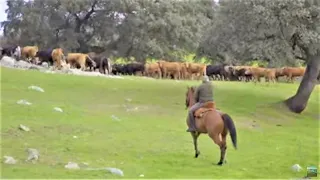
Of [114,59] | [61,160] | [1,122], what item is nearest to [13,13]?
[114,59]

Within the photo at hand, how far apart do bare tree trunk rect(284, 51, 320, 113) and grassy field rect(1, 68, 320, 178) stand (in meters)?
0.55

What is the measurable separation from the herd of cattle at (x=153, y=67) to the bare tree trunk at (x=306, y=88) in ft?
41.1

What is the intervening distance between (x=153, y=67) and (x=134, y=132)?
25.6m

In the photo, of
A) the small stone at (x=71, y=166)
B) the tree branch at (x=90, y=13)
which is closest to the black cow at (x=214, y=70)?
the tree branch at (x=90, y=13)

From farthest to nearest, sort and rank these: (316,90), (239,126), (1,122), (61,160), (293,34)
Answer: (316,90) → (293,34) → (239,126) → (1,122) → (61,160)

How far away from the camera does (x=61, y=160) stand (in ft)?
40.7

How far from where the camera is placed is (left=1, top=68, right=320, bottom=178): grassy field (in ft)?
41.8

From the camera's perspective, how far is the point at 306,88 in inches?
1092

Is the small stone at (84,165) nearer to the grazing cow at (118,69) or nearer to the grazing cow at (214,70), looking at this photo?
the grazing cow at (118,69)

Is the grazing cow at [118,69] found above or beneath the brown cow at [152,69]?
beneath

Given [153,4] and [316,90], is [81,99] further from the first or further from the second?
[153,4]

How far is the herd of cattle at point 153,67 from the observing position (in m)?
37.0

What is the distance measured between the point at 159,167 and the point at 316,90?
85.0 ft

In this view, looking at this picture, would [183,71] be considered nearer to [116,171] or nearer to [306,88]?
[306,88]
